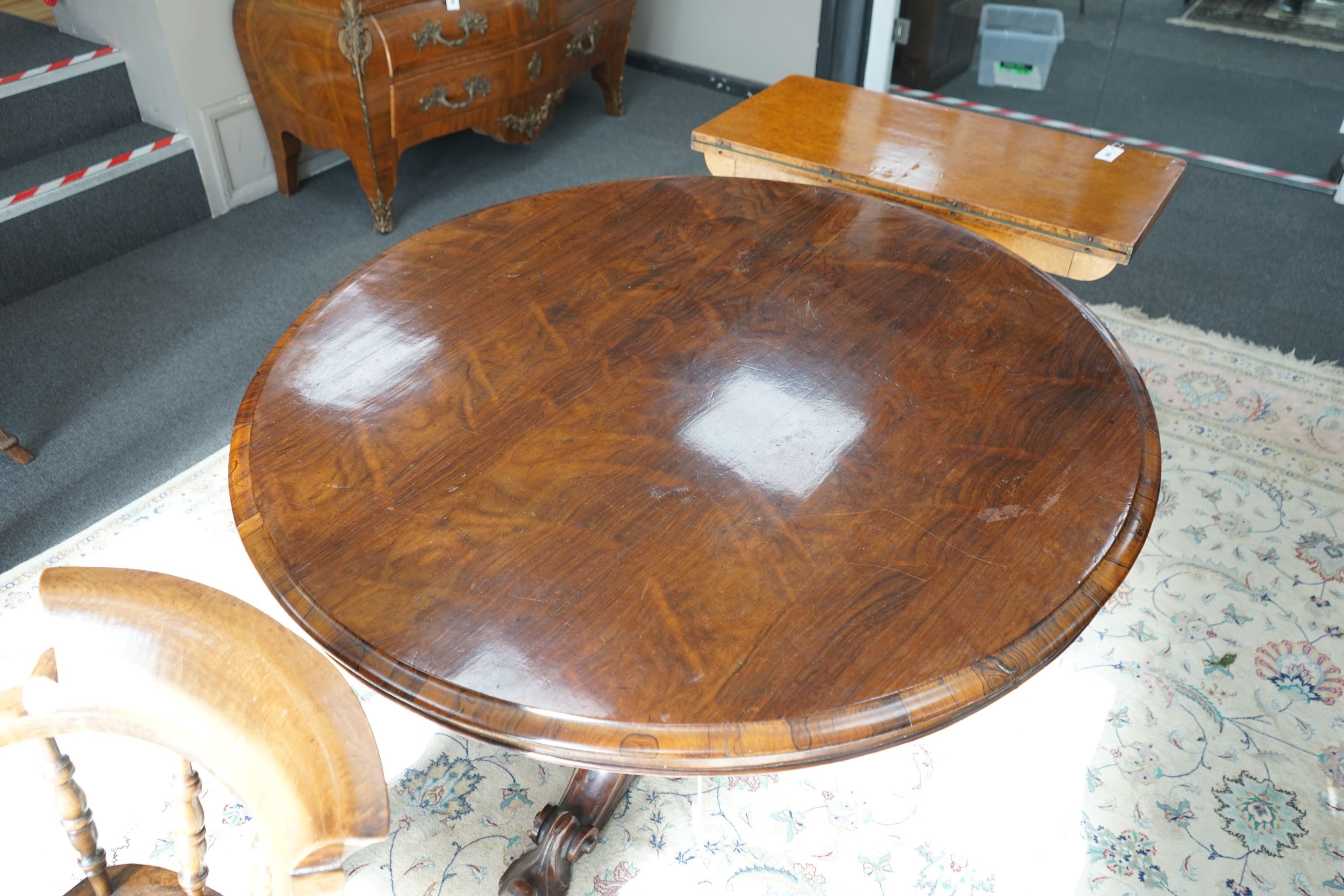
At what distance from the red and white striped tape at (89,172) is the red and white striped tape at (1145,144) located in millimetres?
2595

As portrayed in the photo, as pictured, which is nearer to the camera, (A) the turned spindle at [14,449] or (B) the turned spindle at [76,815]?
(B) the turned spindle at [76,815]

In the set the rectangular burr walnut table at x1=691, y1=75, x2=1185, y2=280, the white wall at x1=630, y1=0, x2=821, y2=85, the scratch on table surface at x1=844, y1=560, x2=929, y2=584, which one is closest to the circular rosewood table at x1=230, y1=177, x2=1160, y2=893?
the scratch on table surface at x1=844, y1=560, x2=929, y2=584

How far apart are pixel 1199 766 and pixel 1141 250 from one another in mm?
1934

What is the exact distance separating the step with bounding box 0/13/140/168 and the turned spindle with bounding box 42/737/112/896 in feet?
8.93

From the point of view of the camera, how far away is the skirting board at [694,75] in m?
4.07

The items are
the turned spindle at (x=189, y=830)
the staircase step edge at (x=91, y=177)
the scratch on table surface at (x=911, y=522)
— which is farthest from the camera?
the staircase step edge at (x=91, y=177)

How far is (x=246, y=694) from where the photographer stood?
668 millimetres

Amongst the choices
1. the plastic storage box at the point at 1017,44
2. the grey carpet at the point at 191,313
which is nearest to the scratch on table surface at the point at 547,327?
the grey carpet at the point at 191,313

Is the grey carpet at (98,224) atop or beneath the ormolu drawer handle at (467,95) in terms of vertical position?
beneath

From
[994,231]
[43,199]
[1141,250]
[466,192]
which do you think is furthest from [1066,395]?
[43,199]

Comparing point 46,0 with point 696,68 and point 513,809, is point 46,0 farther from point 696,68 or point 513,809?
point 513,809

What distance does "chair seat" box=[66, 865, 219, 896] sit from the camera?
2.98 feet

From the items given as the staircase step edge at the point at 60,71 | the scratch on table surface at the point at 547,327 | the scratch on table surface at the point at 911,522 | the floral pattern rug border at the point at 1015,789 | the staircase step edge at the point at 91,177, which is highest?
the scratch on table surface at the point at 547,327

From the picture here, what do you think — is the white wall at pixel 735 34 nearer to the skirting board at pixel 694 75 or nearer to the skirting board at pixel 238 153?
the skirting board at pixel 694 75
